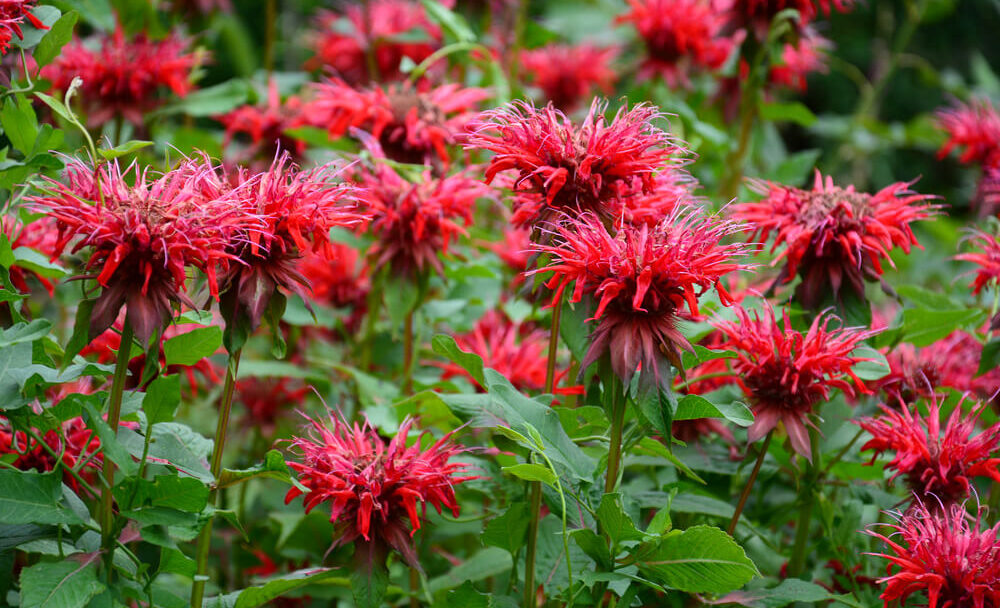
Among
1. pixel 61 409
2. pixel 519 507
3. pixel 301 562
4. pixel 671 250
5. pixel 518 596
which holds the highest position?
pixel 671 250

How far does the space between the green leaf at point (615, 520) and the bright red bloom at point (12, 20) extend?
0.97m

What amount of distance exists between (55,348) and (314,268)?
764mm

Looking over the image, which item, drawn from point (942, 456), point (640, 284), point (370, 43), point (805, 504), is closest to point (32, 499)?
point (640, 284)

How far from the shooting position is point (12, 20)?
1.27 metres

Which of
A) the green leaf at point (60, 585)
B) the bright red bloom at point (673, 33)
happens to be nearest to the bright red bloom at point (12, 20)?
the green leaf at point (60, 585)

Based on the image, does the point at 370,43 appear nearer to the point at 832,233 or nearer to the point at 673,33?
the point at 673,33

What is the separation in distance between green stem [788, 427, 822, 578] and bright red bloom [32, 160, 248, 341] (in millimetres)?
899

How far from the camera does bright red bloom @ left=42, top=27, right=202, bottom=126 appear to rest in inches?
78.8

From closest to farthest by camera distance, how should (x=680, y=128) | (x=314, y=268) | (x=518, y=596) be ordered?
(x=518, y=596) < (x=314, y=268) < (x=680, y=128)

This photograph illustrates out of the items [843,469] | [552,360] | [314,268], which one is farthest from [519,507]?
[314,268]

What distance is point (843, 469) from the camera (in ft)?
5.08

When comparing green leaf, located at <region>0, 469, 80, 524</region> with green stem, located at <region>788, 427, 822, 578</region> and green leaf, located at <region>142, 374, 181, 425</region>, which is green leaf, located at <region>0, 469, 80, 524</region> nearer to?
green leaf, located at <region>142, 374, 181, 425</region>

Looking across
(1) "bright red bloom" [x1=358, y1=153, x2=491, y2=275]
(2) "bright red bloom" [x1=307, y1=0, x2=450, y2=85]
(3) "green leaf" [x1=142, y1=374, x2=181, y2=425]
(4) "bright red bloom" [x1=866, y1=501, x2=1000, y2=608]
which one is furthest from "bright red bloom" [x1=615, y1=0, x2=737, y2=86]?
(3) "green leaf" [x1=142, y1=374, x2=181, y2=425]

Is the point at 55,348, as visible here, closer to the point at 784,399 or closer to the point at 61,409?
the point at 61,409
